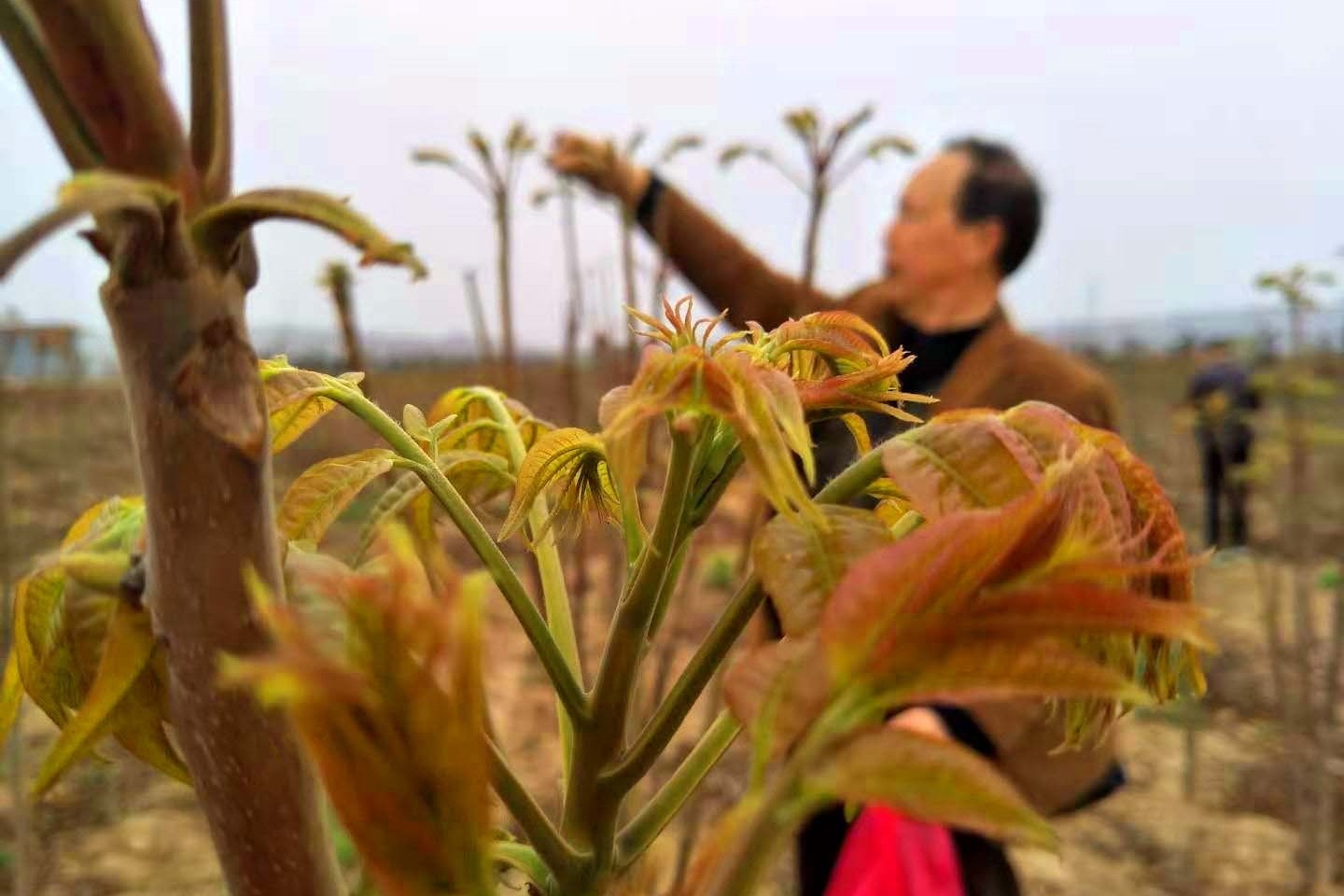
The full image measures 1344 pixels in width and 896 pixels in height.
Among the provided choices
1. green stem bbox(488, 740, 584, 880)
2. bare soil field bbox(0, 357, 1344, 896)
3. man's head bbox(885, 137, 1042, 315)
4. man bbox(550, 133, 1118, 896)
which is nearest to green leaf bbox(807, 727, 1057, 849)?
green stem bbox(488, 740, 584, 880)

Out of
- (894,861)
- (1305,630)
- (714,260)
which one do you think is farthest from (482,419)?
A: (1305,630)

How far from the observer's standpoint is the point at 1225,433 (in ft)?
16.3

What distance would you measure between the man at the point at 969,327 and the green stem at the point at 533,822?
890mm

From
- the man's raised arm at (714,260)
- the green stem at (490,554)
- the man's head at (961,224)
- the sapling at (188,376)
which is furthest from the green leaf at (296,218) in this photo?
A: the man's raised arm at (714,260)

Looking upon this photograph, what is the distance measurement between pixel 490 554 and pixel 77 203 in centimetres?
17

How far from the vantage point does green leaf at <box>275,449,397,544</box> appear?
298 mm

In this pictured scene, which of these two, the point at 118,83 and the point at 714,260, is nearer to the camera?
the point at 118,83

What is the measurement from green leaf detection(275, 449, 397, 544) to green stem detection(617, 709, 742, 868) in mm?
136

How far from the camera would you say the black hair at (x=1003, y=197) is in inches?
59.7

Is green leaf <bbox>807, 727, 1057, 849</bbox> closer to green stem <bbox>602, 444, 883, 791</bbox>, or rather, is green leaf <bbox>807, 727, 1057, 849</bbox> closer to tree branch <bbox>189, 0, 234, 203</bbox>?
green stem <bbox>602, 444, 883, 791</bbox>

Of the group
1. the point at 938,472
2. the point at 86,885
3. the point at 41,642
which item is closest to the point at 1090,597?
the point at 938,472

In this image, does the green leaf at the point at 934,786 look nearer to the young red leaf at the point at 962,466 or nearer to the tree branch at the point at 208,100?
the young red leaf at the point at 962,466

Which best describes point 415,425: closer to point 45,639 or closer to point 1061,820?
point 45,639

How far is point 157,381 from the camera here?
7.9 inches
